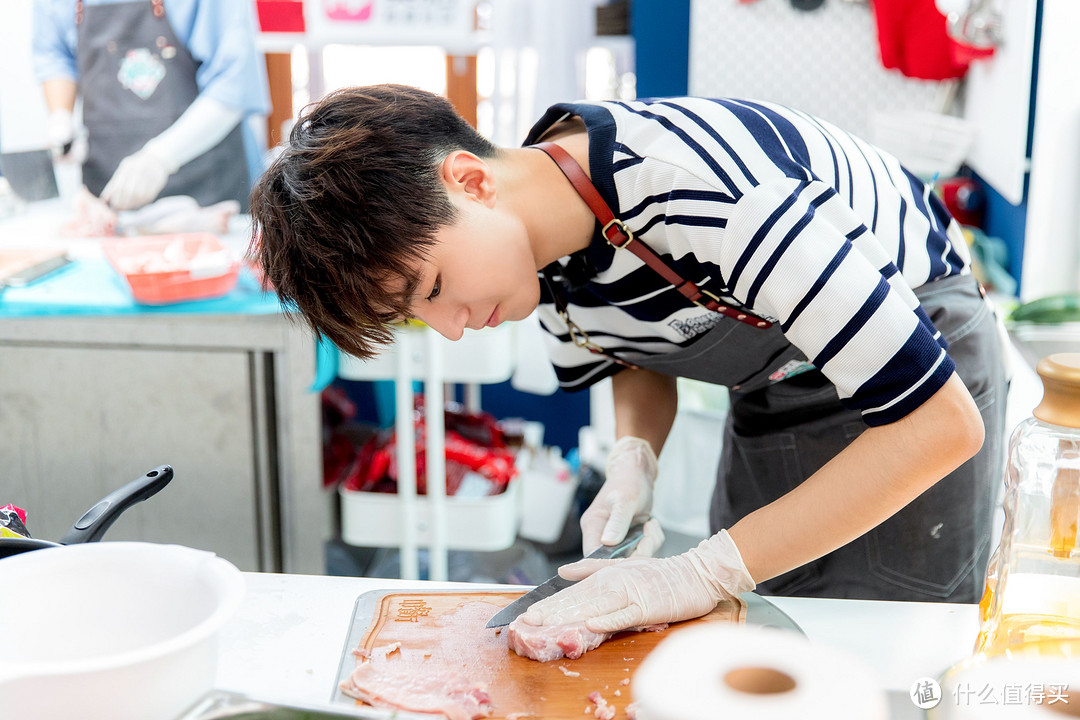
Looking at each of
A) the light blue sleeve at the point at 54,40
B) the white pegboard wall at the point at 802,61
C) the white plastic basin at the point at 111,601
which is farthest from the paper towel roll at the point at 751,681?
the white pegboard wall at the point at 802,61

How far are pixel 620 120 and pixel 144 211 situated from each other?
1758mm

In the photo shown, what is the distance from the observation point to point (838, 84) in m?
2.76

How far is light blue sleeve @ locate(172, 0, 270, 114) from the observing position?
2.29 metres

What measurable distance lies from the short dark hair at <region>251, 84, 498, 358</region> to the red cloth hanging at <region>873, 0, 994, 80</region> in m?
1.98

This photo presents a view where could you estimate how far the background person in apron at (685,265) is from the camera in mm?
898

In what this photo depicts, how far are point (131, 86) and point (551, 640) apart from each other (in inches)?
77.2

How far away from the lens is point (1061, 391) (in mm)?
749

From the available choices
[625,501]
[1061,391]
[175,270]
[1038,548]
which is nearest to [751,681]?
[1061,391]

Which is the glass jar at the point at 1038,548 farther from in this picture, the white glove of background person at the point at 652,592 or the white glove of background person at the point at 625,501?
the white glove of background person at the point at 625,501

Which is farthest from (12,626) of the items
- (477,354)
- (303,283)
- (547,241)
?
(477,354)

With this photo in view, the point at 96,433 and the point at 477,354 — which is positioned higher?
the point at 477,354

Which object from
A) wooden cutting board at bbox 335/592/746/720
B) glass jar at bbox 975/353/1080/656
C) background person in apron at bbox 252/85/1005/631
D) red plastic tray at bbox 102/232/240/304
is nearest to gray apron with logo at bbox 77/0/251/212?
red plastic tray at bbox 102/232/240/304

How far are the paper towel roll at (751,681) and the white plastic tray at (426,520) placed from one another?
6.03ft

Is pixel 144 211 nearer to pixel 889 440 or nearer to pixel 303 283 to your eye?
pixel 303 283
